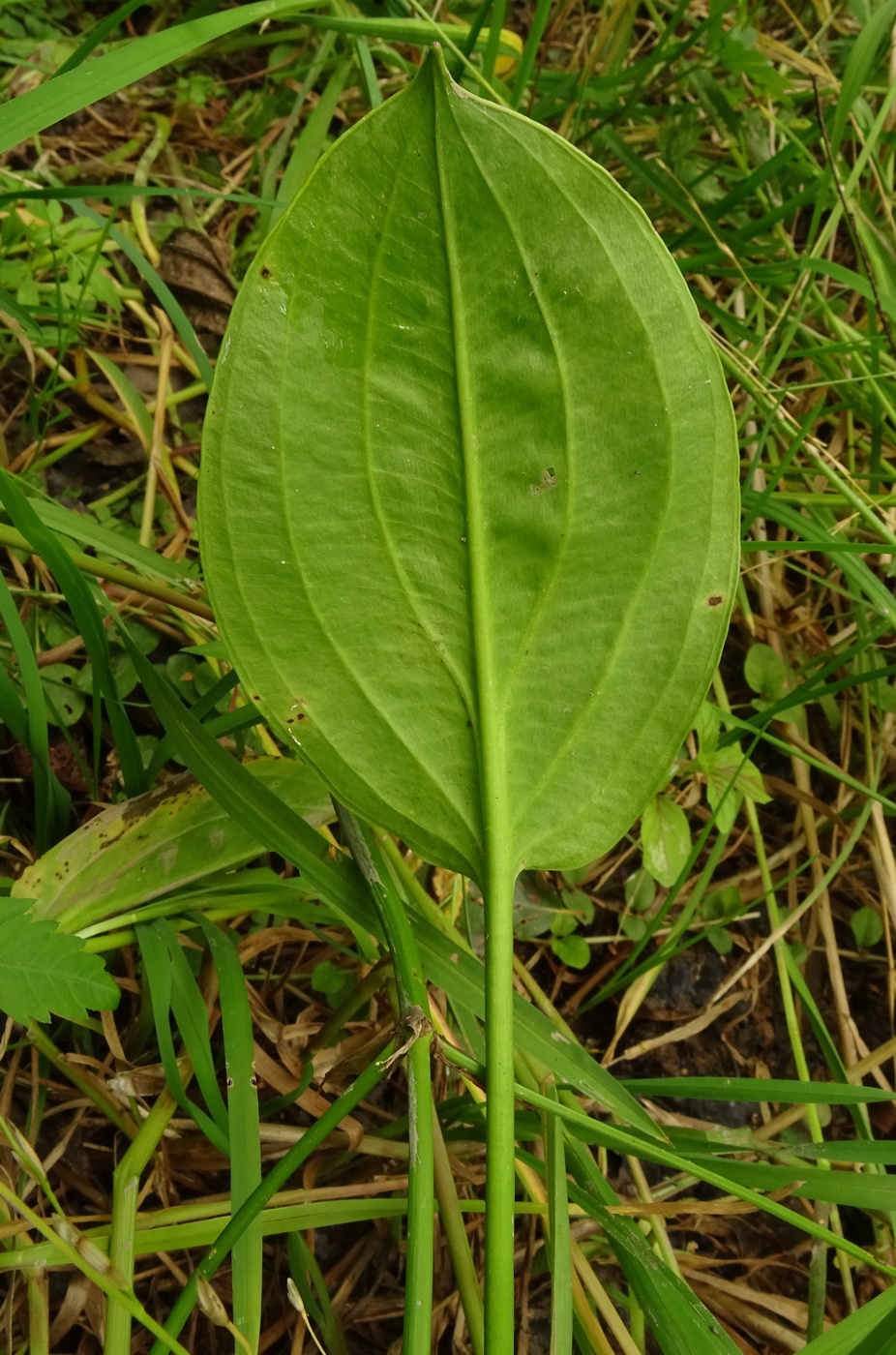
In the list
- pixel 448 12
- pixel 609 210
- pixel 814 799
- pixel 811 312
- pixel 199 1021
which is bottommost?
pixel 814 799

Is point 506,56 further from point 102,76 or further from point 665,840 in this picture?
point 665,840

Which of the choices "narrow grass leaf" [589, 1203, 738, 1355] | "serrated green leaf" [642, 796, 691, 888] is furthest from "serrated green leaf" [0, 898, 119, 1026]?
"serrated green leaf" [642, 796, 691, 888]

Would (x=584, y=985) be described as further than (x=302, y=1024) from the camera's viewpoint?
Yes

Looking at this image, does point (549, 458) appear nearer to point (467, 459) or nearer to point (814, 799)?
point (467, 459)

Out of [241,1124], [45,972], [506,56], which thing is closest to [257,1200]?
[241,1124]

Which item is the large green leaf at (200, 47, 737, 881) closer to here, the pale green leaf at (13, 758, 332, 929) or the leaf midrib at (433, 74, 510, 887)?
the leaf midrib at (433, 74, 510, 887)

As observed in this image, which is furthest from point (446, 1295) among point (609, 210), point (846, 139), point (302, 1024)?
point (846, 139)

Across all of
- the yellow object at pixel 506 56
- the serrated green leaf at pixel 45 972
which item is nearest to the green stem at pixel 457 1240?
the serrated green leaf at pixel 45 972
